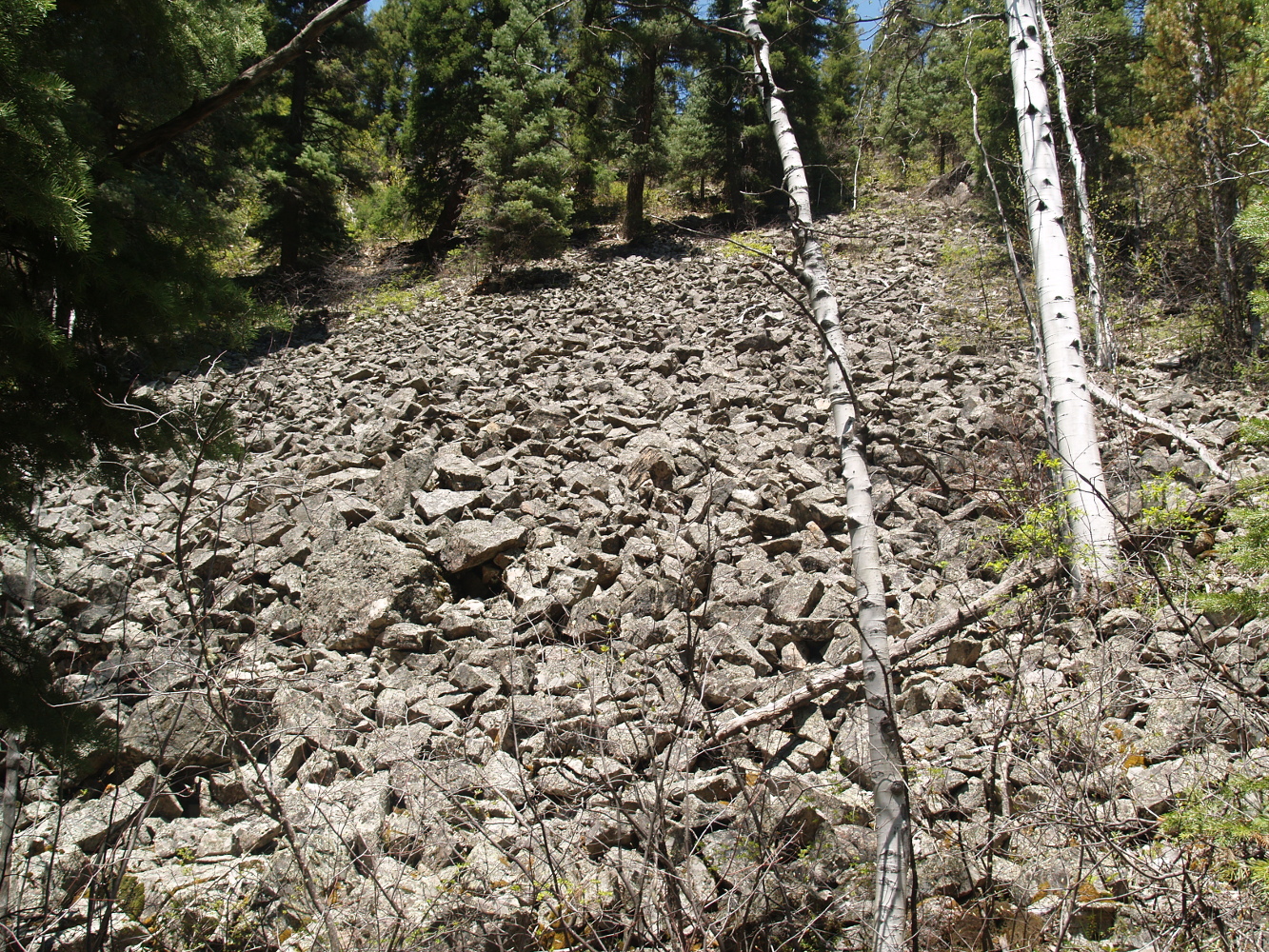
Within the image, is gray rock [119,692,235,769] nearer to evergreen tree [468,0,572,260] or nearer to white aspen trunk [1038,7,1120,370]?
white aspen trunk [1038,7,1120,370]

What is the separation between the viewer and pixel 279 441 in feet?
27.8

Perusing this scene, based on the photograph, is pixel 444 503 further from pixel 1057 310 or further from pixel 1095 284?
pixel 1095 284

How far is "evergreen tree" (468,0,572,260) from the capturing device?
14695mm

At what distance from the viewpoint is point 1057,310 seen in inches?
190

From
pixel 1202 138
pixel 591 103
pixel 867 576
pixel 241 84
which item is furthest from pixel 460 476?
pixel 591 103

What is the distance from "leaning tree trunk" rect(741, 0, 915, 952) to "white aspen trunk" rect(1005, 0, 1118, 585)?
216cm

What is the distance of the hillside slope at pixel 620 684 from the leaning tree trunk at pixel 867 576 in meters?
0.36

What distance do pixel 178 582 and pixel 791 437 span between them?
552 cm

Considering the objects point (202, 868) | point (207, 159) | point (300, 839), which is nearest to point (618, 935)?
point (300, 839)

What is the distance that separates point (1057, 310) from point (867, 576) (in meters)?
3.28

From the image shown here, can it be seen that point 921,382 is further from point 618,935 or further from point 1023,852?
point 618,935

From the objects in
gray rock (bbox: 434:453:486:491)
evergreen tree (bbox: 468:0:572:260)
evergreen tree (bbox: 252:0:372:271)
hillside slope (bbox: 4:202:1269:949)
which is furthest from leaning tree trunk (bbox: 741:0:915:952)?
evergreen tree (bbox: 252:0:372:271)

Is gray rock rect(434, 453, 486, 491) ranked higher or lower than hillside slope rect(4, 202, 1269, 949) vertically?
higher

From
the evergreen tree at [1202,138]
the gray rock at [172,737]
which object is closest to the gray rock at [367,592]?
the gray rock at [172,737]
